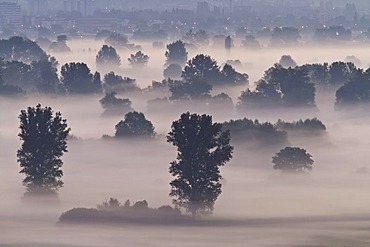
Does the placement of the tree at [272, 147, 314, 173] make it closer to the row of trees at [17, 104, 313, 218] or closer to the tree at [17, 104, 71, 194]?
the row of trees at [17, 104, 313, 218]

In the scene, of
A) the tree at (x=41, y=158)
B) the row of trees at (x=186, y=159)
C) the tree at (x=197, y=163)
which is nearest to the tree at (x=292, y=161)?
the row of trees at (x=186, y=159)

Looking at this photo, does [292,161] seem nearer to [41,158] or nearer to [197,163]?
[41,158]

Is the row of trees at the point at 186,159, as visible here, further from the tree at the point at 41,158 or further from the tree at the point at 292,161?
the tree at the point at 292,161

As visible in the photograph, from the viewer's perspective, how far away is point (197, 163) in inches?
5448

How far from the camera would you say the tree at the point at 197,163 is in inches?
5399

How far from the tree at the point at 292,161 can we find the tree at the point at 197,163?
32592 mm

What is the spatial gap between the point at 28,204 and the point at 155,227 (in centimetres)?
1908

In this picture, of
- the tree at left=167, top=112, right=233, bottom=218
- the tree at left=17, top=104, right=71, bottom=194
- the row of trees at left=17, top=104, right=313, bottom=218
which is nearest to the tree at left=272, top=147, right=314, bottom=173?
the row of trees at left=17, top=104, right=313, bottom=218

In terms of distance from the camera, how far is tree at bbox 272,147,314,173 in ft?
566

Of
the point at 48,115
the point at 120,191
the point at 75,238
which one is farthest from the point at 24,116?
the point at 75,238

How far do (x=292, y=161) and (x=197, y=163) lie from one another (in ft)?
120

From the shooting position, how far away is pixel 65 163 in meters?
191

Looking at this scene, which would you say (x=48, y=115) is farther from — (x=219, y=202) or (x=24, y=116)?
(x=219, y=202)

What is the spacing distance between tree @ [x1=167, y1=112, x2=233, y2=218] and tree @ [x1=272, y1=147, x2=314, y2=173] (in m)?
32.6
